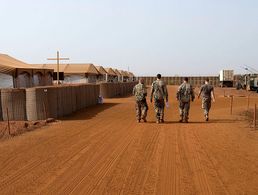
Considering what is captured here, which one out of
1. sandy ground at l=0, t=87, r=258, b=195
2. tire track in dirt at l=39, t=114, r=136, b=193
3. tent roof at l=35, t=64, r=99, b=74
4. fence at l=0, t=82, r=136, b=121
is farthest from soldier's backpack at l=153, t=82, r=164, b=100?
tent roof at l=35, t=64, r=99, b=74

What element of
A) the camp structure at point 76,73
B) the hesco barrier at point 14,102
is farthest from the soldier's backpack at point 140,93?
the camp structure at point 76,73

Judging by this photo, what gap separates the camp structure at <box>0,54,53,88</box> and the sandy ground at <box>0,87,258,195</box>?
594 inches

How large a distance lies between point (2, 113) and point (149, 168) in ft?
33.8

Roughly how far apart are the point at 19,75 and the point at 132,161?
22.5 m

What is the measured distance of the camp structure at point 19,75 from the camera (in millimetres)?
27406

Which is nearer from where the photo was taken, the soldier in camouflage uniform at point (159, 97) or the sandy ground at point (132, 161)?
the sandy ground at point (132, 161)

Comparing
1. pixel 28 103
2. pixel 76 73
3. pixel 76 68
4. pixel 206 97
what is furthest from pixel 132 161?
pixel 76 68

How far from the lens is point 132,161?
27.2 ft

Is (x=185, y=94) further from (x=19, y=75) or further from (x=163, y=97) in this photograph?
(x=19, y=75)

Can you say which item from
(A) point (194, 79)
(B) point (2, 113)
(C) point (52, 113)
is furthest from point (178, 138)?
(A) point (194, 79)

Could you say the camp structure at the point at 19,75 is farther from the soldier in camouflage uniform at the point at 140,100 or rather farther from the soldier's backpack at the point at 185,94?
the soldier's backpack at the point at 185,94

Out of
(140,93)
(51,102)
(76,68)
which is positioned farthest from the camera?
(76,68)

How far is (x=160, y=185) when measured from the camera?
6496 millimetres

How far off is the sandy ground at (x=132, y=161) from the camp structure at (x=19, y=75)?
15.1m
